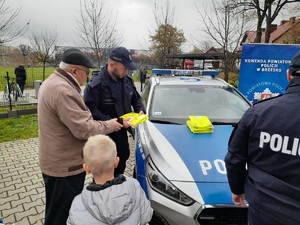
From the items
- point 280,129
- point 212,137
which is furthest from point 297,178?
point 212,137

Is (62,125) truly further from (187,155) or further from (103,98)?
(187,155)

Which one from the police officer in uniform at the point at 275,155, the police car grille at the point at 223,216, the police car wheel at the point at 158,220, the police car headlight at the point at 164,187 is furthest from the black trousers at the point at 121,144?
the police officer in uniform at the point at 275,155

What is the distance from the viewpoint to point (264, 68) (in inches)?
228

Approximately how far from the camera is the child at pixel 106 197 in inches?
58.4

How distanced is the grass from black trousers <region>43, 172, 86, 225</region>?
4.45 metres

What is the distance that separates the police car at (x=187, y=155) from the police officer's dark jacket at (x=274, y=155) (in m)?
0.59

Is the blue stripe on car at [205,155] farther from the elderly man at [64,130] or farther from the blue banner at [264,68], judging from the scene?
the blue banner at [264,68]

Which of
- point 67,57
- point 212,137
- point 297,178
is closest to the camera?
point 297,178

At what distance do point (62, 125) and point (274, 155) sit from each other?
60.5 inches

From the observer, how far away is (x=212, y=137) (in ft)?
9.70

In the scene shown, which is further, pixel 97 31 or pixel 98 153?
pixel 97 31

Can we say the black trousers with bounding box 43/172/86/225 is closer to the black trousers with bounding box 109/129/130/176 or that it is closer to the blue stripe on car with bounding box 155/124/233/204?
the black trousers with bounding box 109/129/130/176

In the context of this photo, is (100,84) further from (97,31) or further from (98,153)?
(97,31)

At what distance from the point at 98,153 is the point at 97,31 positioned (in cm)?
1021
